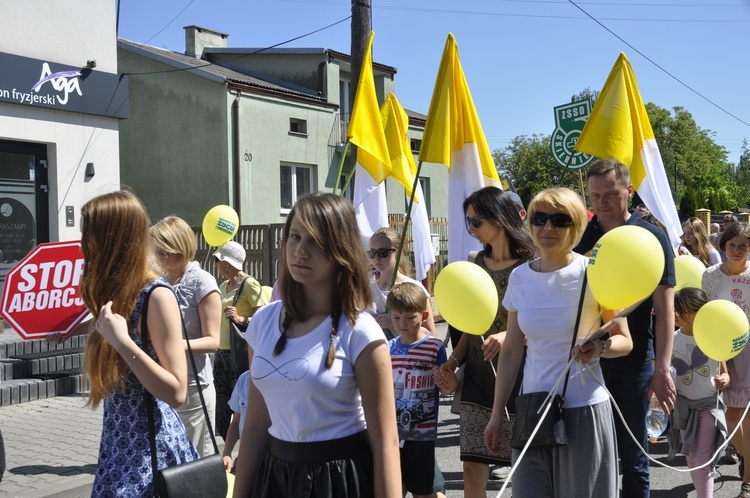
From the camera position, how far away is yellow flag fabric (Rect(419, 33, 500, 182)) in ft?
19.3

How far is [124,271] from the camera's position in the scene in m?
2.71

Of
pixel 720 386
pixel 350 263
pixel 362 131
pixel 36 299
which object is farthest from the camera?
pixel 362 131

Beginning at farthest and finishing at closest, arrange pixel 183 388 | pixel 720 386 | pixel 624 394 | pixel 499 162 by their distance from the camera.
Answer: pixel 499 162 < pixel 720 386 < pixel 624 394 < pixel 183 388

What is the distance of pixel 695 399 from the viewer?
5.27 metres

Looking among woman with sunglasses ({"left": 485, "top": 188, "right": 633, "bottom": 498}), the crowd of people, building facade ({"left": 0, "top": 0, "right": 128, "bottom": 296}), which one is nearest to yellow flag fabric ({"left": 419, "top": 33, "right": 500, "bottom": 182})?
the crowd of people

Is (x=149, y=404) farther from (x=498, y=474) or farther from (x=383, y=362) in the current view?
(x=498, y=474)

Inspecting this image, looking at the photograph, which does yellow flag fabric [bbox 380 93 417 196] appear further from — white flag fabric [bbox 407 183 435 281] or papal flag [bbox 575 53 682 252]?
papal flag [bbox 575 53 682 252]

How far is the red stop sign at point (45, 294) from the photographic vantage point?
3584mm

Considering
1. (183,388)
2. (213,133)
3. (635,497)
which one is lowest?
(635,497)

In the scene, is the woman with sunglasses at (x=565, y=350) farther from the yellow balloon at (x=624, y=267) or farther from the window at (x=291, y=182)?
the window at (x=291, y=182)

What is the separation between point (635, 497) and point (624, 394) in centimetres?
50

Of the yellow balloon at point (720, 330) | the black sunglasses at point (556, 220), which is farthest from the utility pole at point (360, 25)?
the black sunglasses at point (556, 220)

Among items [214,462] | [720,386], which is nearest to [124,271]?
[214,462]

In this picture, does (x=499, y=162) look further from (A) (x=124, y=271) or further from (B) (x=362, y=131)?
(A) (x=124, y=271)
